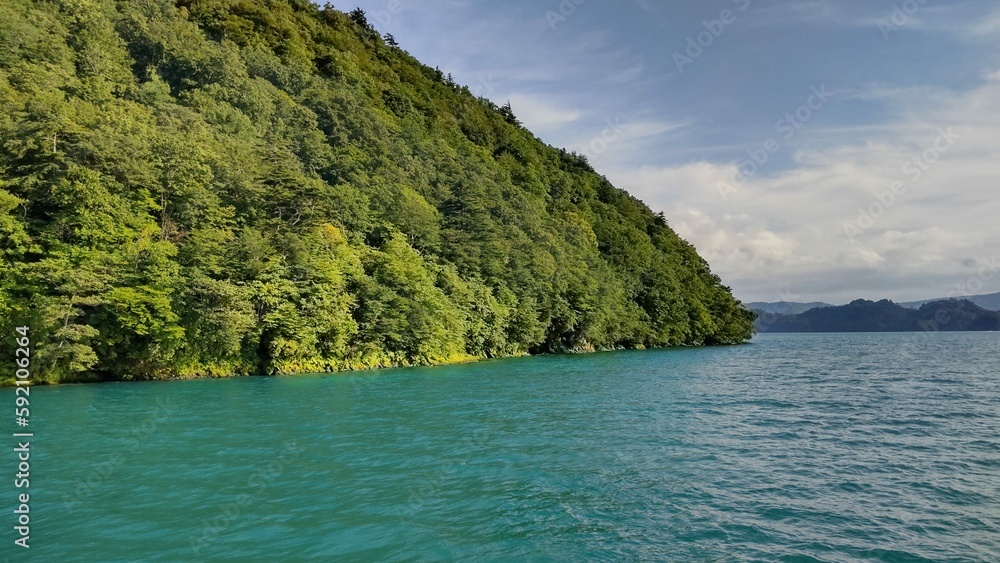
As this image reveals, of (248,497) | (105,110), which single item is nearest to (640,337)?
(105,110)

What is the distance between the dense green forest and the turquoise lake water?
10959mm

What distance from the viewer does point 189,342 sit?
35750 millimetres

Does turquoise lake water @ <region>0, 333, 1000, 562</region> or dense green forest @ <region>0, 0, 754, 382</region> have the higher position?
dense green forest @ <region>0, 0, 754, 382</region>

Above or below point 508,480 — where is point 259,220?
above

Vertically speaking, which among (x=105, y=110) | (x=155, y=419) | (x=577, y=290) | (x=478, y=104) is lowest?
(x=155, y=419)

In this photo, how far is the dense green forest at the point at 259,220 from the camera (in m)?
33.1

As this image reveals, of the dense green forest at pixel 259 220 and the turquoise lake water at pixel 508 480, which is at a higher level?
the dense green forest at pixel 259 220

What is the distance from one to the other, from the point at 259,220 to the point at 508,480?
38.1 meters

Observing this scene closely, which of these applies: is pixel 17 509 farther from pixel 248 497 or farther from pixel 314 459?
pixel 314 459

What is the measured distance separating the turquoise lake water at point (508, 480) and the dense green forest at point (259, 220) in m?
11.0

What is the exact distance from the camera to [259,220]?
143 ft

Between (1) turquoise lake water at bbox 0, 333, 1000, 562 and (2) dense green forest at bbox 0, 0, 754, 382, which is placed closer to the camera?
(1) turquoise lake water at bbox 0, 333, 1000, 562

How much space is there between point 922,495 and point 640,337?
78.6m

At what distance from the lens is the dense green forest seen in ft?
109
